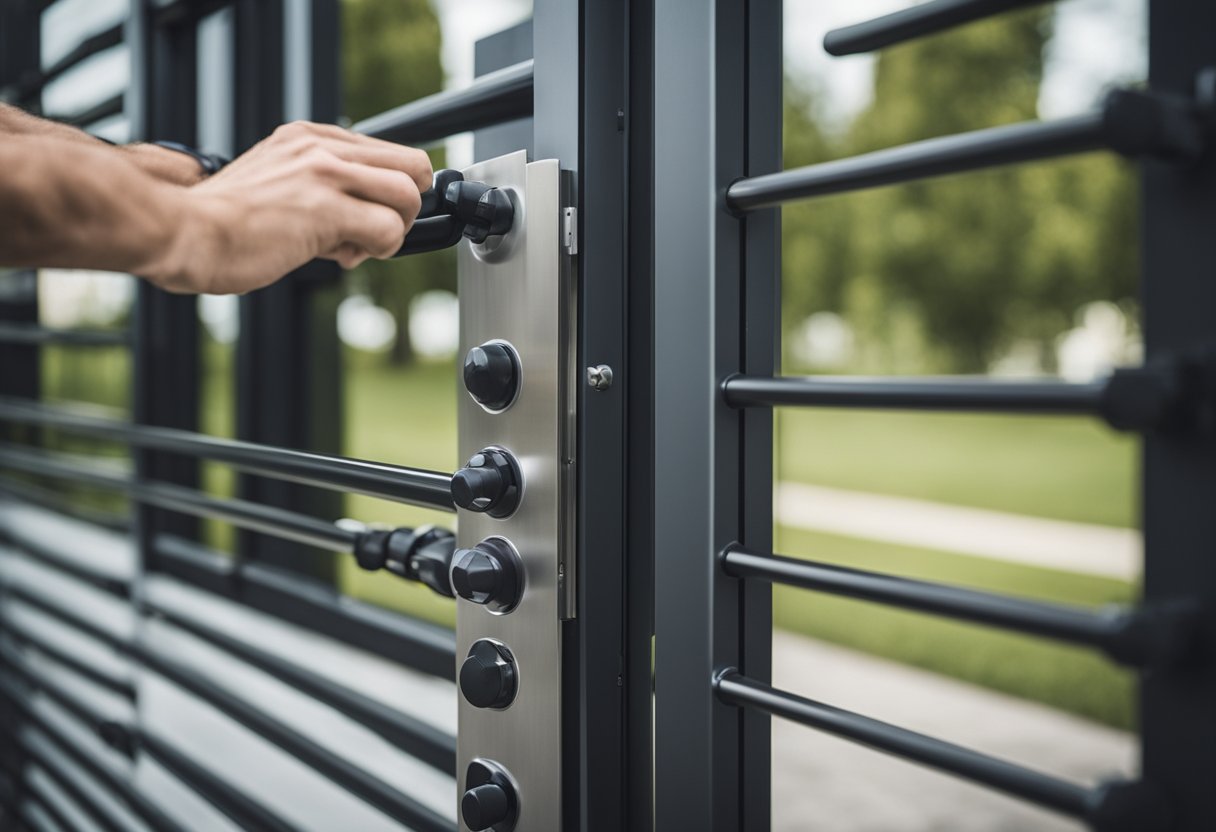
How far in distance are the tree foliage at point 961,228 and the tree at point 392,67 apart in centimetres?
324

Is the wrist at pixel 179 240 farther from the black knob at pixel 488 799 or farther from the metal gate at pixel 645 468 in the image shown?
the black knob at pixel 488 799

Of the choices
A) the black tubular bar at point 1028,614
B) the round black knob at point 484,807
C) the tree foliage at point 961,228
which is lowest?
the round black knob at point 484,807

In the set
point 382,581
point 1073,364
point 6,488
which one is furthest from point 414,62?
point 6,488

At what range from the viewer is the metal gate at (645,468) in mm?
492

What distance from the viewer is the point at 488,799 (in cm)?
77

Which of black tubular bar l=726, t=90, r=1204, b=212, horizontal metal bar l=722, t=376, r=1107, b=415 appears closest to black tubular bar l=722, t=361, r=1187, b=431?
horizontal metal bar l=722, t=376, r=1107, b=415

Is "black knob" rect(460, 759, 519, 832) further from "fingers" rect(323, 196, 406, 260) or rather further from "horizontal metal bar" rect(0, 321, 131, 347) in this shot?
"horizontal metal bar" rect(0, 321, 131, 347)

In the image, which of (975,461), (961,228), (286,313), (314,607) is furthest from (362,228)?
(975,461)

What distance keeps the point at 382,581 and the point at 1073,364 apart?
21.6 feet

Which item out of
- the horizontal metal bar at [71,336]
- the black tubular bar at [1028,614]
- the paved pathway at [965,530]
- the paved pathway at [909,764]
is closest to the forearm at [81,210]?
the black tubular bar at [1028,614]

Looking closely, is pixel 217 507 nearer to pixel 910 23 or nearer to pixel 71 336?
pixel 71 336

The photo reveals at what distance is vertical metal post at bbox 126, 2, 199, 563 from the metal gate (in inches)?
8.3

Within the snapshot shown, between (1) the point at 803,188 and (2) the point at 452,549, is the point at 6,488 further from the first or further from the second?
(1) the point at 803,188

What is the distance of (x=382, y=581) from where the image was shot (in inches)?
272
